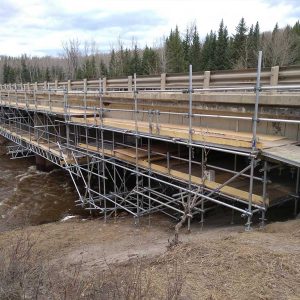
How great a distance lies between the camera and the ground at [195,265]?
4.52 meters

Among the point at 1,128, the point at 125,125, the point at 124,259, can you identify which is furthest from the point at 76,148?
the point at 1,128

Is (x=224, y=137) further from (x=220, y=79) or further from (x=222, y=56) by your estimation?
(x=222, y=56)

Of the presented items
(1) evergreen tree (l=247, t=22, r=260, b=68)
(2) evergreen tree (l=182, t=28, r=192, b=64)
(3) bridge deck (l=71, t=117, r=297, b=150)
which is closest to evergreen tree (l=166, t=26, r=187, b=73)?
(2) evergreen tree (l=182, t=28, r=192, b=64)

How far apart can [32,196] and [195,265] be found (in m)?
13.0

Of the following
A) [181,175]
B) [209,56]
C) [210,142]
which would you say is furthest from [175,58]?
[210,142]

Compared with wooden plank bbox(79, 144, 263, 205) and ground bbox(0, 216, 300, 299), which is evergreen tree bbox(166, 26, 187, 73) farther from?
ground bbox(0, 216, 300, 299)

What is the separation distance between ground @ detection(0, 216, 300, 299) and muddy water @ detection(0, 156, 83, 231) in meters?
4.50

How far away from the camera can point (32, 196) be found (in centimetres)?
1667

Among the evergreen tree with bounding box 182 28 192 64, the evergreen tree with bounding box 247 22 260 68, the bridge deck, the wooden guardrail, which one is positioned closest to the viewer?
the bridge deck

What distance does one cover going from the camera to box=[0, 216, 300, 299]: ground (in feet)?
14.8

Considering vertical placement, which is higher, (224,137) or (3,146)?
(224,137)

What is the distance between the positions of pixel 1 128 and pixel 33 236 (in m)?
17.5

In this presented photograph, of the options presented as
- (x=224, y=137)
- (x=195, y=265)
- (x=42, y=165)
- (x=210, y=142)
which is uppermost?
(x=224, y=137)

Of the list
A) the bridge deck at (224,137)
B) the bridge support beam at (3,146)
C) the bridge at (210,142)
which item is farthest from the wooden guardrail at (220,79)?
the bridge support beam at (3,146)
